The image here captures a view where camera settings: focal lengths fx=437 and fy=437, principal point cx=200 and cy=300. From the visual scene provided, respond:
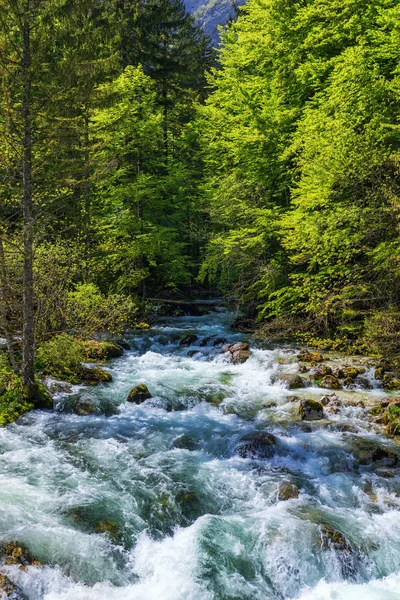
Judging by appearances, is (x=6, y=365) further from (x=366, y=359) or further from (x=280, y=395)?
(x=366, y=359)

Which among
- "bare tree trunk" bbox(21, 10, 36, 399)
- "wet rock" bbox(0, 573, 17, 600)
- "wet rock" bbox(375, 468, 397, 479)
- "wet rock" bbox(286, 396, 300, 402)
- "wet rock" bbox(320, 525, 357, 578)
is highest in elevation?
"bare tree trunk" bbox(21, 10, 36, 399)

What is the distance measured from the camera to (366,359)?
14.4 meters

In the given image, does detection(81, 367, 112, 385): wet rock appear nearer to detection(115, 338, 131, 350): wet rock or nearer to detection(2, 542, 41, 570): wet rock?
detection(115, 338, 131, 350): wet rock

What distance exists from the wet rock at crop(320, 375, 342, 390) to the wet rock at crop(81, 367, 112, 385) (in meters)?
6.50

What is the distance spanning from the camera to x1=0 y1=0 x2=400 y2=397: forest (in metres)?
10.3

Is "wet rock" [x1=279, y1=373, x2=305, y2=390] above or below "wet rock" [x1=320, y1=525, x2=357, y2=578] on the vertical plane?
above

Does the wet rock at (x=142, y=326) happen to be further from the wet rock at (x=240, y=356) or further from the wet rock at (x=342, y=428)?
the wet rock at (x=342, y=428)

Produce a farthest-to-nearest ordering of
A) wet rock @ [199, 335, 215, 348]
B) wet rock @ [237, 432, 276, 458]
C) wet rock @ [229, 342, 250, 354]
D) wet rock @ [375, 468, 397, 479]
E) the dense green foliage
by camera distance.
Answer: wet rock @ [199, 335, 215, 348] → wet rock @ [229, 342, 250, 354] → the dense green foliage → wet rock @ [237, 432, 276, 458] → wet rock @ [375, 468, 397, 479]

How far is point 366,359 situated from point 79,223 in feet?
46.7

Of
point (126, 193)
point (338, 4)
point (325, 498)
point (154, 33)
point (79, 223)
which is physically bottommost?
point (325, 498)

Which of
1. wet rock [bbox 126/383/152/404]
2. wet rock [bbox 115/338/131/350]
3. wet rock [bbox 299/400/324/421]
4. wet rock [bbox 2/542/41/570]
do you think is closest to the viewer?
wet rock [bbox 2/542/41/570]

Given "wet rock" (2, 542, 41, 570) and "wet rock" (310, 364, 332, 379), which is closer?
"wet rock" (2, 542, 41, 570)

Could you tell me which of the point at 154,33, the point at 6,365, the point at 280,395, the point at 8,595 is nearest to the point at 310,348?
the point at 280,395

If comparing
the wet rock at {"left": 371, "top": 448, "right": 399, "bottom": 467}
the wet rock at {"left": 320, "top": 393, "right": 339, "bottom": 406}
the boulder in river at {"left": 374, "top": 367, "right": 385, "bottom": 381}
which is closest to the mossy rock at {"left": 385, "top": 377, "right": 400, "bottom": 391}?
the boulder in river at {"left": 374, "top": 367, "right": 385, "bottom": 381}
